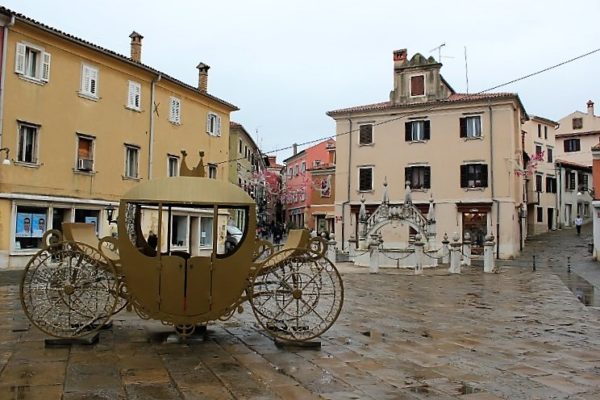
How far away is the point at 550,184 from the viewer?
46.0m

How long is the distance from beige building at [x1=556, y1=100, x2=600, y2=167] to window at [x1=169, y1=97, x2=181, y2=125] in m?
41.6

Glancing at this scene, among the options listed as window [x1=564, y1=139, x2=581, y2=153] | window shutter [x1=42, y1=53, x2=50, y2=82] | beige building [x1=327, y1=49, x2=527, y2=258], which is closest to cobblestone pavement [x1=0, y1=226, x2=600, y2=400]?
window shutter [x1=42, y1=53, x2=50, y2=82]

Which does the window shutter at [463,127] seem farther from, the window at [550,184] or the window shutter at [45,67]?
the window shutter at [45,67]

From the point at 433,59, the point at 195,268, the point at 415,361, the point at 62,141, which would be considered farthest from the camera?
the point at 433,59

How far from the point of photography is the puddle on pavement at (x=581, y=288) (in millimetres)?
13406

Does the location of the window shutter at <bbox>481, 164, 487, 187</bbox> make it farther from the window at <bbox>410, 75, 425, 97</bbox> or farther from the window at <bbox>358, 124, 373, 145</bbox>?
the window at <bbox>358, 124, 373, 145</bbox>

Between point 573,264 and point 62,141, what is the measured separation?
78.4 ft

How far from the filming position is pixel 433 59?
35.5 meters

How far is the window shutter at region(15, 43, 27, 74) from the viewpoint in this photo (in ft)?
67.9

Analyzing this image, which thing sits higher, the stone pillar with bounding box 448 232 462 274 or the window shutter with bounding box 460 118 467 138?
the window shutter with bounding box 460 118 467 138

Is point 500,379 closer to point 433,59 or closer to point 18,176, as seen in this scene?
point 18,176

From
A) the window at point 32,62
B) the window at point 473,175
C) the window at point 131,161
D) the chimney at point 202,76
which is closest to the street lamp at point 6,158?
the window at point 32,62

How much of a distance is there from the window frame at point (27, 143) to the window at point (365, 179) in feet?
70.2

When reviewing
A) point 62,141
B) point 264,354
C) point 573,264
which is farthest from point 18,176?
point 573,264
